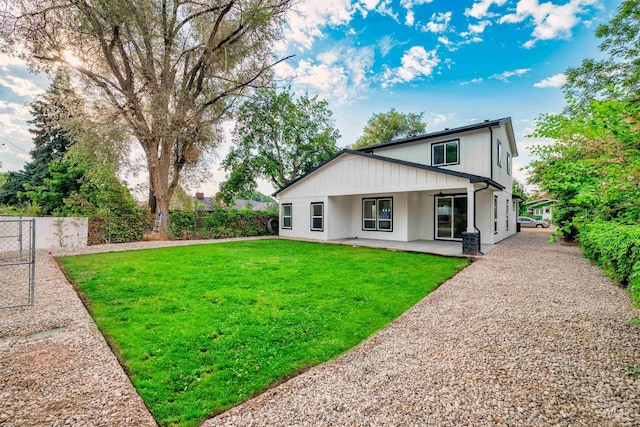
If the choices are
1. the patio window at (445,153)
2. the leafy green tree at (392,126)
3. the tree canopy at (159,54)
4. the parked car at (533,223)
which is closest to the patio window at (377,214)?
the patio window at (445,153)

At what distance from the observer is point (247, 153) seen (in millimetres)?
22609

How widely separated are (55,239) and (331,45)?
1594 cm

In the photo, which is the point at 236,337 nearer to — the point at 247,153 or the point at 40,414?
the point at 40,414

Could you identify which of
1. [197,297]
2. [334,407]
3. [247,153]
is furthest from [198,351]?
[247,153]

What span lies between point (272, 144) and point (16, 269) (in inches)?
685

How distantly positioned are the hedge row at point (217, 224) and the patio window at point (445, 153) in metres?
10.3

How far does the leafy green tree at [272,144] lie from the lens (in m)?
22.4

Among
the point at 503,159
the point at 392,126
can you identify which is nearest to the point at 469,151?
the point at 503,159

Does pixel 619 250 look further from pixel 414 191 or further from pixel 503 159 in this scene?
pixel 503 159

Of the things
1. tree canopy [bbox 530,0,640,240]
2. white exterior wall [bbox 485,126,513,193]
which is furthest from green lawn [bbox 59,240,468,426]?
white exterior wall [bbox 485,126,513,193]

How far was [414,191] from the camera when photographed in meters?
12.0

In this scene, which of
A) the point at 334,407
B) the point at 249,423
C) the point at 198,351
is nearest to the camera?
the point at 249,423

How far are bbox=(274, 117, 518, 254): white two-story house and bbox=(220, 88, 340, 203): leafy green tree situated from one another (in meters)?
7.38

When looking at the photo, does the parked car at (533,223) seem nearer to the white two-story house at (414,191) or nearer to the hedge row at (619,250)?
the white two-story house at (414,191)
